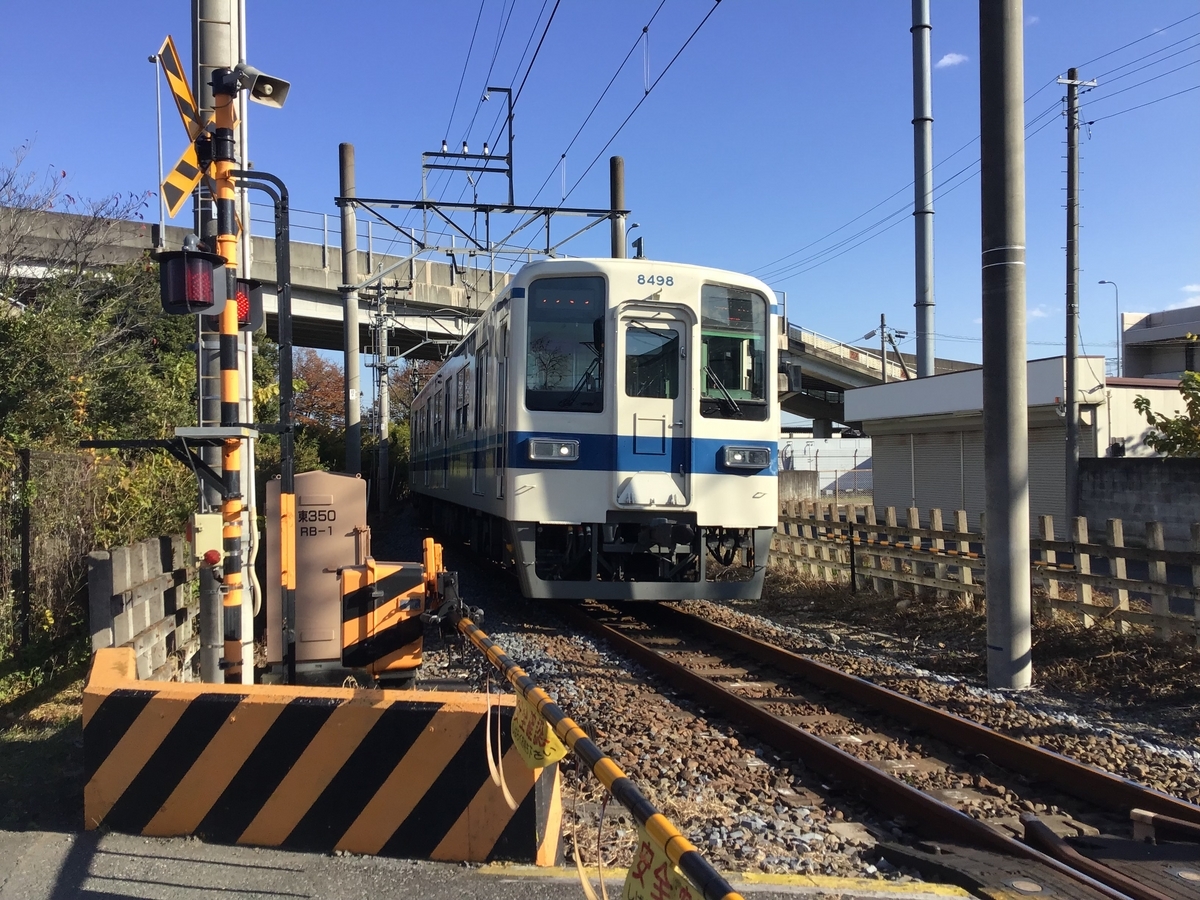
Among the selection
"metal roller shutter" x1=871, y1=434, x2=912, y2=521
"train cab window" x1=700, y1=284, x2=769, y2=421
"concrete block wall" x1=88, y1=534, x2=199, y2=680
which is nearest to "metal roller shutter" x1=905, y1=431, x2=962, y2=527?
"metal roller shutter" x1=871, y1=434, x2=912, y2=521

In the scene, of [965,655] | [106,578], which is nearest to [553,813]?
[106,578]

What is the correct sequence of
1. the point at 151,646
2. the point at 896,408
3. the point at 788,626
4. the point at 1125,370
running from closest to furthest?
1. the point at 151,646
2. the point at 788,626
3. the point at 896,408
4. the point at 1125,370

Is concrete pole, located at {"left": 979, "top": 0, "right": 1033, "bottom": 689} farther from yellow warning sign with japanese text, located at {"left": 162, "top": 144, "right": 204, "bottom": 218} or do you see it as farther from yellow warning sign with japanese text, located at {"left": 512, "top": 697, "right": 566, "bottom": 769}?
yellow warning sign with japanese text, located at {"left": 162, "top": 144, "right": 204, "bottom": 218}

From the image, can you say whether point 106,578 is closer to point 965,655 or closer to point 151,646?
point 151,646

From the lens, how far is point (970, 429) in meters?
22.1

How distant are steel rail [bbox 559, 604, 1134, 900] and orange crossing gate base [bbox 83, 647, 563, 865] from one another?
1750 mm

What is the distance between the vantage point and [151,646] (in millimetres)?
5609

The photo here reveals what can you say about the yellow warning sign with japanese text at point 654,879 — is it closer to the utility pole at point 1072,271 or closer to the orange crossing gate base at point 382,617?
the orange crossing gate base at point 382,617

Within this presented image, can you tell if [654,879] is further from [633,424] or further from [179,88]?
[633,424]

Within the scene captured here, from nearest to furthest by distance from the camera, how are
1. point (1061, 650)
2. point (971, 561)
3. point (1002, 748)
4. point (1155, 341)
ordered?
point (1002, 748)
point (1061, 650)
point (971, 561)
point (1155, 341)

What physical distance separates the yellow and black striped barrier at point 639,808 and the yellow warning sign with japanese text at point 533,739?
45 mm

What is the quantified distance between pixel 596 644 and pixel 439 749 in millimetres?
5126

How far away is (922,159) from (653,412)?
14904 mm

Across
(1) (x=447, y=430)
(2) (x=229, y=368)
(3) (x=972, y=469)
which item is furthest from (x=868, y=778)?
(3) (x=972, y=469)
